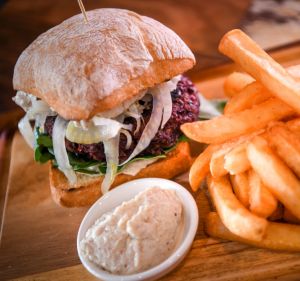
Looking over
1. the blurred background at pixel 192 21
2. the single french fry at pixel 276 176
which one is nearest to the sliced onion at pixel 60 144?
the single french fry at pixel 276 176

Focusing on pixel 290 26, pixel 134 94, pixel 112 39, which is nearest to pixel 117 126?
pixel 134 94

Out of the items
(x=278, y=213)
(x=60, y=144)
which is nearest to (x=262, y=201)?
(x=278, y=213)

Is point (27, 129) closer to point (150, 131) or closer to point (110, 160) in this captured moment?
point (110, 160)

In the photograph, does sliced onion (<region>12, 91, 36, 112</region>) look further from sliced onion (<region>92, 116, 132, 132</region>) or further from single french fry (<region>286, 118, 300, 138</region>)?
single french fry (<region>286, 118, 300, 138</region>)

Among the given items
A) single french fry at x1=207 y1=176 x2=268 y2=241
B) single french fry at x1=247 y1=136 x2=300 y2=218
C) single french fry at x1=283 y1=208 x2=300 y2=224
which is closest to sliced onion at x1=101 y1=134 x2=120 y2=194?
single french fry at x1=207 y1=176 x2=268 y2=241

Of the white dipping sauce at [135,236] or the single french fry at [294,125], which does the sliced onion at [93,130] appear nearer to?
the white dipping sauce at [135,236]

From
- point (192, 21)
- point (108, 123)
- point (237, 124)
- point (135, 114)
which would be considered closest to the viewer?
point (237, 124)

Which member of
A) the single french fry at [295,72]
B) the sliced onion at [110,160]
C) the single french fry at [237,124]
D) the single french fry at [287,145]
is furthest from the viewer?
the sliced onion at [110,160]
